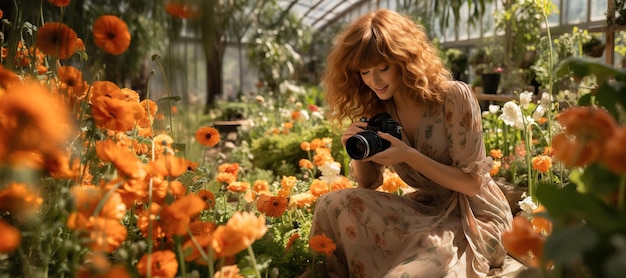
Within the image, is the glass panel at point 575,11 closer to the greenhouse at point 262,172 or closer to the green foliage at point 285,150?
the greenhouse at point 262,172

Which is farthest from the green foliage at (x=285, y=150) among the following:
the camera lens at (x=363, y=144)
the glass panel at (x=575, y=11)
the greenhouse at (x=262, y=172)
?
the glass panel at (x=575, y=11)

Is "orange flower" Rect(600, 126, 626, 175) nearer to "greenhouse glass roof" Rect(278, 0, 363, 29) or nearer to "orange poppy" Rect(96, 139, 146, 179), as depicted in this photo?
"orange poppy" Rect(96, 139, 146, 179)

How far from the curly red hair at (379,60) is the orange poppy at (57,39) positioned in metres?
0.74

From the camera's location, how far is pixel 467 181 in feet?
4.33

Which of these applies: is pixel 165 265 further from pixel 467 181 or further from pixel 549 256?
pixel 467 181

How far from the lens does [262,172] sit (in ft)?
9.41

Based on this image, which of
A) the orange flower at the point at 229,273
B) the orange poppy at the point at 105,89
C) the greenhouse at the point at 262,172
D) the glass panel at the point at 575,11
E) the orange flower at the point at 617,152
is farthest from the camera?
the glass panel at the point at 575,11

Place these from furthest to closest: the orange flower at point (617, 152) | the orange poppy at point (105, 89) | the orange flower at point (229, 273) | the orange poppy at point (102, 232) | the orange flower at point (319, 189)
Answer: the orange flower at point (319, 189)
the orange poppy at point (105, 89)
the orange flower at point (229, 273)
the orange poppy at point (102, 232)
the orange flower at point (617, 152)

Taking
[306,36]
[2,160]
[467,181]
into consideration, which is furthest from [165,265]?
[306,36]

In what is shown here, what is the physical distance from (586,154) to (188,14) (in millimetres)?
419

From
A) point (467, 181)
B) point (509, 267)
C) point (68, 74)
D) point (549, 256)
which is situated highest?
point (68, 74)

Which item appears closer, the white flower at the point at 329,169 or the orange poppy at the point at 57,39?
the orange poppy at the point at 57,39

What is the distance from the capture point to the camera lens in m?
1.25

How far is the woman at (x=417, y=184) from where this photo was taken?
1285mm
